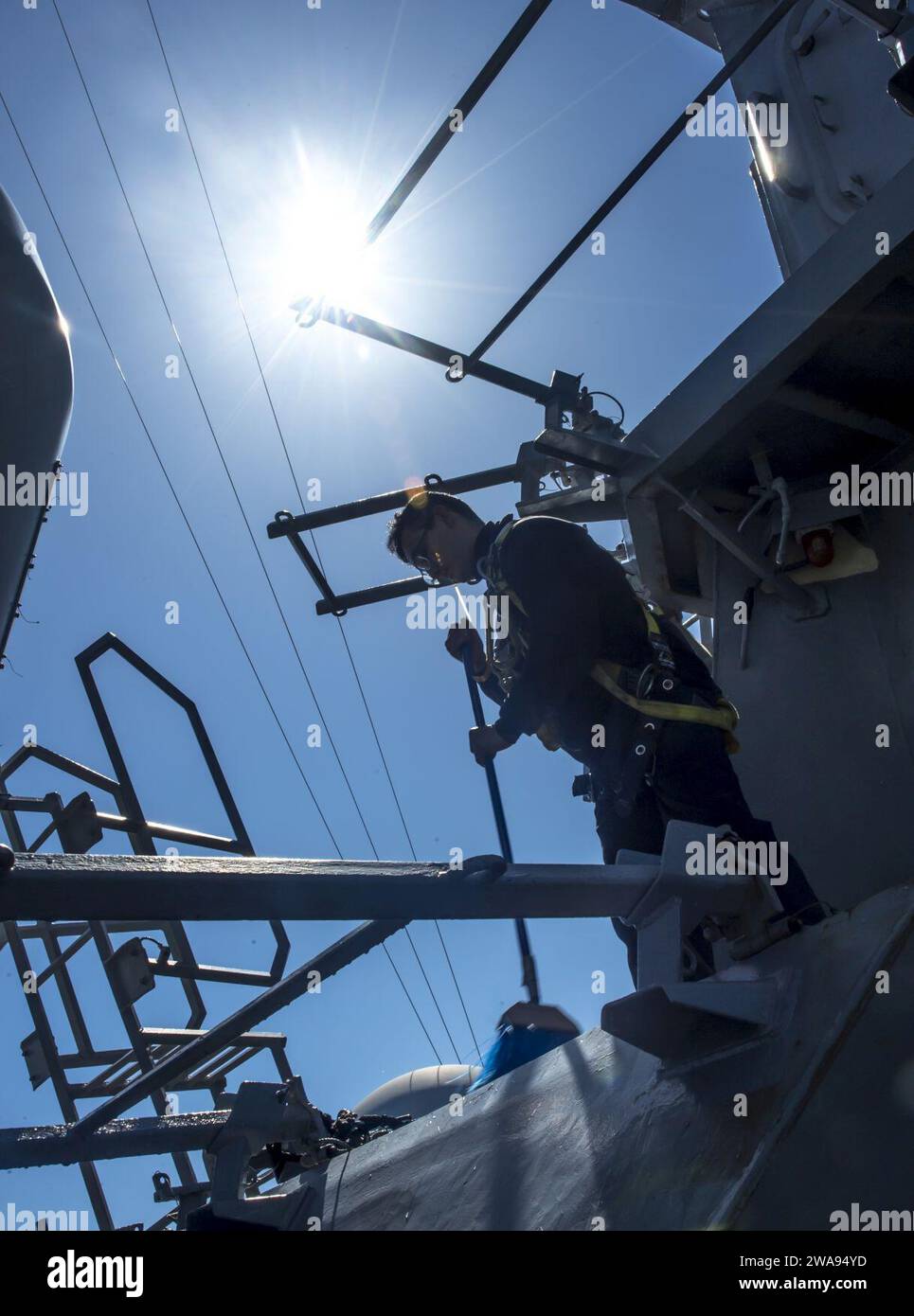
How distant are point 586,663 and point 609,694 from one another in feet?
0.36

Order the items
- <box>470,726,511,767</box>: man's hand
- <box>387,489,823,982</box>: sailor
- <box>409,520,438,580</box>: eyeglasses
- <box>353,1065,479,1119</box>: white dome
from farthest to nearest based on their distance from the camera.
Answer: <box>353,1065,479,1119</box>: white dome → <box>409,520,438,580</box>: eyeglasses → <box>470,726,511,767</box>: man's hand → <box>387,489,823,982</box>: sailor

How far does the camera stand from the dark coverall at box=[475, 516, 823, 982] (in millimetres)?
2818

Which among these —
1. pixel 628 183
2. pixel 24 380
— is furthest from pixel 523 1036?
pixel 628 183

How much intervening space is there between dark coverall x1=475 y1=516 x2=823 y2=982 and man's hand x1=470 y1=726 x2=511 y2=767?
134 mm

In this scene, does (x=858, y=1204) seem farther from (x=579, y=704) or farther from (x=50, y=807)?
(x=50, y=807)

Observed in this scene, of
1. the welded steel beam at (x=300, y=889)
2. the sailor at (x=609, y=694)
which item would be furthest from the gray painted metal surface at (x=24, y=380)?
the welded steel beam at (x=300, y=889)

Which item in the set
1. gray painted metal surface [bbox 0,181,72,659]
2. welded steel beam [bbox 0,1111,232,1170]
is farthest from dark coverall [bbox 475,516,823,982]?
gray painted metal surface [bbox 0,181,72,659]

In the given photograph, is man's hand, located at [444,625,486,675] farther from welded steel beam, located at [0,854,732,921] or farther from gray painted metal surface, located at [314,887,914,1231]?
welded steel beam, located at [0,854,732,921]

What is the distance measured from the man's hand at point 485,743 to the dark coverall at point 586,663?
0.13 meters

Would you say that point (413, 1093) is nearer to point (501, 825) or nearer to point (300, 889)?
point (501, 825)

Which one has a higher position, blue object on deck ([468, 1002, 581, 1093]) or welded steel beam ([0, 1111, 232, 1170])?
blue object on deck ([468, 1002, 581, 1093])
